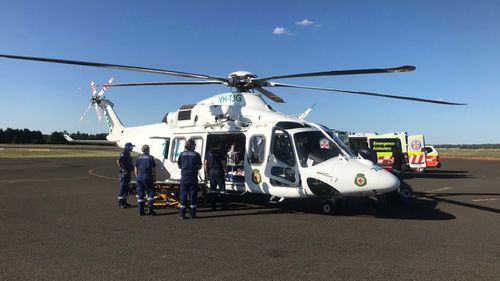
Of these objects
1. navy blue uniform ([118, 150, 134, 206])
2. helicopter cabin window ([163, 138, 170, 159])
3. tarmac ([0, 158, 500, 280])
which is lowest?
tarmac ([0, 158, 500, 280])

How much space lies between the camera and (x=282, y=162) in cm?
952

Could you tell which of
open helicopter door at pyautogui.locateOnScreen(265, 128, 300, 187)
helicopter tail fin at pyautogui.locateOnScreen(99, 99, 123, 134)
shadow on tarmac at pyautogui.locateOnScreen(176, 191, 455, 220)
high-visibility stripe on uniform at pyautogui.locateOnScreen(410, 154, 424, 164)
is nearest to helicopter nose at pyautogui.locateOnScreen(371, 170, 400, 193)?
shadow on tarmac at pyautogui.locateOnScreen(176, 191, 455, 220)

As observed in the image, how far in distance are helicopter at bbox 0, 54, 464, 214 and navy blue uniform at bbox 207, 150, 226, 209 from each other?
347mm

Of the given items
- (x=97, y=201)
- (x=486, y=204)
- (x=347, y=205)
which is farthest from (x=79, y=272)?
(x=486, y=204)

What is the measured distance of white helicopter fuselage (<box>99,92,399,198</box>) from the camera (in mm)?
8508

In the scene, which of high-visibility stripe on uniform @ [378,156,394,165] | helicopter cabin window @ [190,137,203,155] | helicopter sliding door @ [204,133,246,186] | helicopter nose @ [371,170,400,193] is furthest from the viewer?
high-visibility stripe on uniform @ [378,156,394,165]

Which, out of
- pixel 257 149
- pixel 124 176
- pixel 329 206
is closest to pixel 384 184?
pixel 329 206

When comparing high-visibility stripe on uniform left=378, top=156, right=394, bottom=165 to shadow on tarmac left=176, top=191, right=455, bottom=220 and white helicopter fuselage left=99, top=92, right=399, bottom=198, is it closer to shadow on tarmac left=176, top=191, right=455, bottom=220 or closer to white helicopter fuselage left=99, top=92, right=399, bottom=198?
shadow on tarmac left=176, top=191, right=455, bottom=220

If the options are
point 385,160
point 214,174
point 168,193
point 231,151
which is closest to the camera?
point 214,174

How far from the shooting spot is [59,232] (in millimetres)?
7184

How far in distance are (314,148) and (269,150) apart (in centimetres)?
117

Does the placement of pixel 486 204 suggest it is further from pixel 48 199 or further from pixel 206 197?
pixel 48 199

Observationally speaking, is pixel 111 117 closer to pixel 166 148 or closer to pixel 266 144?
pixel 166 148

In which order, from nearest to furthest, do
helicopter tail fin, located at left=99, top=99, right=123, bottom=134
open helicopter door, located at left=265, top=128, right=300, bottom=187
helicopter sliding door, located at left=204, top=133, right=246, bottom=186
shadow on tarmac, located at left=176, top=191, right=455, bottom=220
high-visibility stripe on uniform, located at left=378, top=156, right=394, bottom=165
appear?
shadow on tarmac, located at left=176, top=191, right=455, bottom=220 < open helicopter door, located at left=265, top=128, right=300, bottom=187 < helicopter sliding door, located at left=204, top=133, right=246, bottom=186 < helicopter tail fin, located at left=99, top=99, right=123, bottom=134 < high-visibility stripe on uniform, located at left=378, top=156, right=394, bottom=165
